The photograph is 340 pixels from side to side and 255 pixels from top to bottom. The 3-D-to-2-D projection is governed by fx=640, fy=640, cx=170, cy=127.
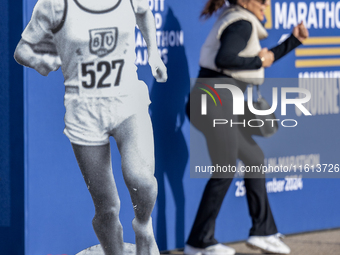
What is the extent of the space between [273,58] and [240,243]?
4.89 feet

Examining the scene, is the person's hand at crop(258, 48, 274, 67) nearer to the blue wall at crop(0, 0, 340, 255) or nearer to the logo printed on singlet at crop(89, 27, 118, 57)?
the blue wall at crop(0, 0, 340, 255)

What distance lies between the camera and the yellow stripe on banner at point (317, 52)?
507 centimetres

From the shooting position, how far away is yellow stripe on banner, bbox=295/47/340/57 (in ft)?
16.6

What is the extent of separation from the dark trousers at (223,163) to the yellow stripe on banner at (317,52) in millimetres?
824

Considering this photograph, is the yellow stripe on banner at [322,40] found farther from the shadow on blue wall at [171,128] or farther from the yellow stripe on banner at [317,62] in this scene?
the shadow on blue wall at [171,128]

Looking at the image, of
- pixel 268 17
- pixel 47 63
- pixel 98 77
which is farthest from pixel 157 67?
pixel 268 17

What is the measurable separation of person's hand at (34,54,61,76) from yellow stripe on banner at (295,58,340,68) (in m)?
2.09

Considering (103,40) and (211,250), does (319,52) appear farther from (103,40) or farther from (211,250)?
(103,40)

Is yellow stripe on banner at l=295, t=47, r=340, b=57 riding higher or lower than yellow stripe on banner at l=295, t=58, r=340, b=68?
higher

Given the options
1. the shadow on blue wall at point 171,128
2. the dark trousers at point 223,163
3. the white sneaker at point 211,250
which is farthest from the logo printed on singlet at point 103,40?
the white sneaker at point 211,250

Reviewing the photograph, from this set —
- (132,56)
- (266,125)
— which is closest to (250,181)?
(266,125)

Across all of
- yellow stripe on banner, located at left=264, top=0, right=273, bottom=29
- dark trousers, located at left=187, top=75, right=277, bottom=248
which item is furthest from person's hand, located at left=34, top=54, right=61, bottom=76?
yellow stripe on banner, located at left=264, top=0, right=273, bottom=29

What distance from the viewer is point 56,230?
416cm

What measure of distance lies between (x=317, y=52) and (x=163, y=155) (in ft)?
5.11
